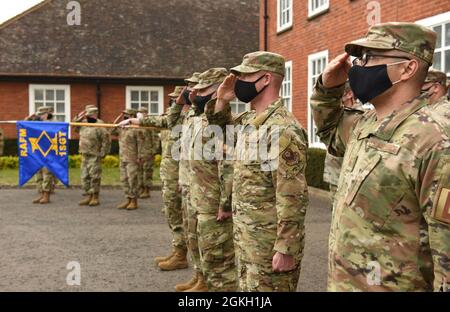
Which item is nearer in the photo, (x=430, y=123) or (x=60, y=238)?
(x=430, y=123)

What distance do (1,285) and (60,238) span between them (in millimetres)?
2534

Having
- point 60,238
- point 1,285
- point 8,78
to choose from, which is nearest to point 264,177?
point 1,285

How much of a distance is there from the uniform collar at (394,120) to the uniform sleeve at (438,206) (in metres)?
0.23

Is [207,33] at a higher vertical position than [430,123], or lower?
higher

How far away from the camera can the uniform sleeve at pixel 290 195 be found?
139 inches

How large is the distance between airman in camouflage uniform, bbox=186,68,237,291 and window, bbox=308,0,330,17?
27.2 feet

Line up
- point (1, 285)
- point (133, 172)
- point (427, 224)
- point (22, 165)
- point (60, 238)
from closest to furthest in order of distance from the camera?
point (427, 224), point (1, 285), point (60, 238), point (22, 165), point (133, 172)

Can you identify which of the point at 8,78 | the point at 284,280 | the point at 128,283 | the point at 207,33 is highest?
the point at 207,33

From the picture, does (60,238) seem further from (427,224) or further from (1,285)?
A: (427,224)

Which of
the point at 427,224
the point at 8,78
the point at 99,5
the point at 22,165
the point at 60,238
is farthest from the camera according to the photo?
the point at 99,5

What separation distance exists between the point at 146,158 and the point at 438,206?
34.0 ft

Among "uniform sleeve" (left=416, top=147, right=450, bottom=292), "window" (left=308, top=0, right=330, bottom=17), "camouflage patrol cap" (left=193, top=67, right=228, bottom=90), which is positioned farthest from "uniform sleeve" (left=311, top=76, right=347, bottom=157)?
"window" (left=308, top=0, right=330, bottom=17)

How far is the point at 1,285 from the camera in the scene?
5777 mm

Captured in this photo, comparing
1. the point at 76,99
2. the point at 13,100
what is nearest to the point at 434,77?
the point at 76,99
